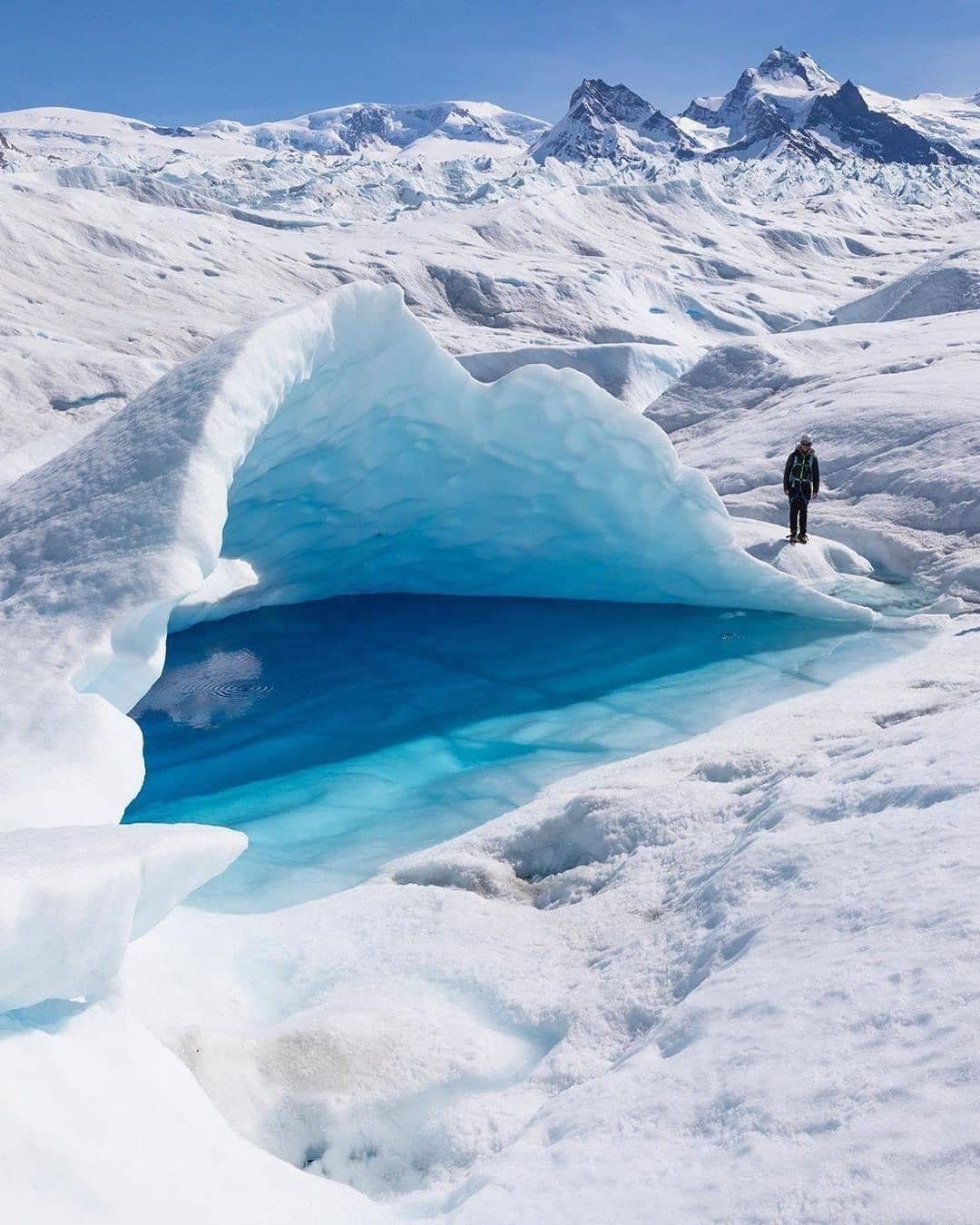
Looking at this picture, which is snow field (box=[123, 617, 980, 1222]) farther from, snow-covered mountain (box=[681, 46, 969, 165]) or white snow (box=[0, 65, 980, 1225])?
snow-covered mountain (box=[681, 46, 969, 165])

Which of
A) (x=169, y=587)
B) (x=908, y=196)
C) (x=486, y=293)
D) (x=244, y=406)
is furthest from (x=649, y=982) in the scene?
(x=908, y=196)

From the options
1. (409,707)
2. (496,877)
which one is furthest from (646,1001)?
(409,707)

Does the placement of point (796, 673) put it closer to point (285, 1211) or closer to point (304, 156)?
point (285, 1211)

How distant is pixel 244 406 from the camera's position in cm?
561

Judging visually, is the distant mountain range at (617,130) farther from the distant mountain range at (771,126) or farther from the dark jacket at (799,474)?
the dark jacket at (799,474)

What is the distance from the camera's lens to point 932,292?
2052 centimetres

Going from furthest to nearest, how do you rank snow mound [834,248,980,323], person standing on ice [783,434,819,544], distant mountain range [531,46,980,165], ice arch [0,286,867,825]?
distant mountain range [531,46,980,165], snow mound [834,248,980,323], person standing on ice [783,434,819,544], ice arch [0,286,867,825]

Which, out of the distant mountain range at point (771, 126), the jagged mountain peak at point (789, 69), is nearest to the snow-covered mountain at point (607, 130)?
the distant mountain range at point (771, 126)

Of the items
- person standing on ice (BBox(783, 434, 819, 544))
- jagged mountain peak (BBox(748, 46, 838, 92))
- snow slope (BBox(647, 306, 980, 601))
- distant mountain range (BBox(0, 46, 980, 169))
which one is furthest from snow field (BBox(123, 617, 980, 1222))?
jagged mountain peak (BBox(748, 46, 838, 92))

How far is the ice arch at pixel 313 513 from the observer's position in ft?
13.5

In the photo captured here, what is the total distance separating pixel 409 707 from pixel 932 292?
57.0 ft

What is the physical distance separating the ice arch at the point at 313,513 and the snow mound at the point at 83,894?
2.61ft

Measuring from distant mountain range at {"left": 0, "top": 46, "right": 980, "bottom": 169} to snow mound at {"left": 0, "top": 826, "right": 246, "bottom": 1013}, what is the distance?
301 feet

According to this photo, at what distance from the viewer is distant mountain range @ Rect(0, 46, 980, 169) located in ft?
376
